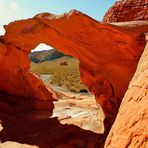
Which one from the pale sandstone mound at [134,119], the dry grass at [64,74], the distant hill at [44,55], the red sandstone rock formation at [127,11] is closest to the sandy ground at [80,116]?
the red sandstone rock formation at [127,11]

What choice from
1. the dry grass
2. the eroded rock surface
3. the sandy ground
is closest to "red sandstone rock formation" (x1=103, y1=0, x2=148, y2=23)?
the sandy ground

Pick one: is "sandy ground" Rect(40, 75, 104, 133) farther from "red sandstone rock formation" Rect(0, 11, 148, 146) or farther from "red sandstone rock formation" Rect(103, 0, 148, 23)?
"red sandstone rock formation" Rect(103, 0, 148, 23)

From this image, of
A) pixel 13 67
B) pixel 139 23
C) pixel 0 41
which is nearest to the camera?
pixel 139 23

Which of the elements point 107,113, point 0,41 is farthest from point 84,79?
point 0,41

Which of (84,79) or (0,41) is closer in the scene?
(84,79)

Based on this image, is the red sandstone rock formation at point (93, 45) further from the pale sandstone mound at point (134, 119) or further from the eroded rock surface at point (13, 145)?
the pale sandstone mound at point (134, 119)

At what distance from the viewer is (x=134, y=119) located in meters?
3.64

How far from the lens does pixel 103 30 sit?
7.75 metres

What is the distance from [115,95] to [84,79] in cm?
154

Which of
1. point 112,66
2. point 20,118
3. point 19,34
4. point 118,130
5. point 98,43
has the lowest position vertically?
point 118,130

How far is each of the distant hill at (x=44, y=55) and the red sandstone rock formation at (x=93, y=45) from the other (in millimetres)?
48179

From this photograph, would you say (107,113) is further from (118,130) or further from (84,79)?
(118,130)

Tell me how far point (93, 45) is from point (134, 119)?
5102 mm

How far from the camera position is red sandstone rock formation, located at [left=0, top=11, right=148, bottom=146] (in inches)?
302
